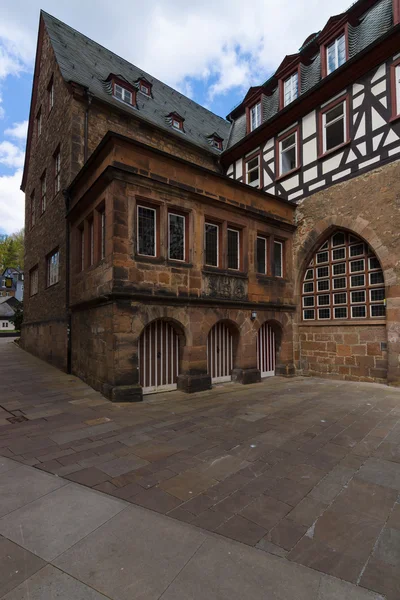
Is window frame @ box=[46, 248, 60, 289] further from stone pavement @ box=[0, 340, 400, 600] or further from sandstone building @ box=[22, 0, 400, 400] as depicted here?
stone pavement @ box=[0, 340, 400, 600]

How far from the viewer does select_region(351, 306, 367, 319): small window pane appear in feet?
31.6

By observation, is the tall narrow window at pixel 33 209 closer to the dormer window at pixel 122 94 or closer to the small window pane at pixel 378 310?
the dormer window at pixel 122 94

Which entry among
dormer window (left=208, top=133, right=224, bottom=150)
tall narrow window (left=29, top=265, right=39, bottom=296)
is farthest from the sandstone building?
dormer window (left=208, top=133, right=224, bottom=150)

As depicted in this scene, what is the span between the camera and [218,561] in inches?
84.0

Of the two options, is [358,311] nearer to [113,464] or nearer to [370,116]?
[370,116]

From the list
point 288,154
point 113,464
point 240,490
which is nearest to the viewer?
point 240,490

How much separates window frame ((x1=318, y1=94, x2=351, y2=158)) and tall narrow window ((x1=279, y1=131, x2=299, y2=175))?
1.29 m

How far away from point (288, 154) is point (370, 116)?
322 cm

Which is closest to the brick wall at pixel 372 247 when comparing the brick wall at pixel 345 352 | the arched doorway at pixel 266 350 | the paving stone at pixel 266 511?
the brick wall at pixel 345 352

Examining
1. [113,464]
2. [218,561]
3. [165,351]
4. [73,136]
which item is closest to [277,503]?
[218,561]

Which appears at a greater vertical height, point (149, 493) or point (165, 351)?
point (165, 351)

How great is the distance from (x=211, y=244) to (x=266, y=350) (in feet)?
13.6

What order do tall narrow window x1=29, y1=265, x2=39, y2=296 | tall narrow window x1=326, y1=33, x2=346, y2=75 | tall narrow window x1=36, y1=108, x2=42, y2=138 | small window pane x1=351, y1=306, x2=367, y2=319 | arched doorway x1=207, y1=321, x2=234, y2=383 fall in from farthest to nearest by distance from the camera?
tall narrow window x1=36, y1=108, x2=42, y2=138 < tall narrow window x1=29, y1=265, x2=39, y2=296 < tall narrow window x1=326, y1=33, x2=346, y2=75 < small window pane x1=351, y1=306, x2=367, y2=319 < arched doorway x1=207, y1=321, x2=234, y2=383

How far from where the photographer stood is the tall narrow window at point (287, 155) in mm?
11937
